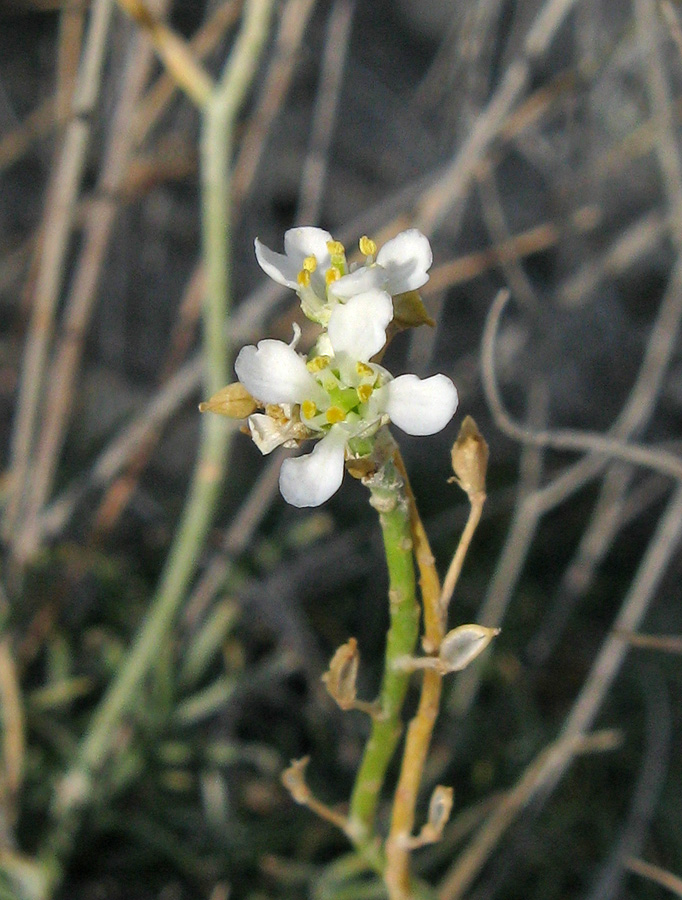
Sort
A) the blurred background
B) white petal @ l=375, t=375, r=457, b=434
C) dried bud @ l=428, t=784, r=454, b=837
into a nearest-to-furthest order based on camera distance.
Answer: white petal @ l=375, t=375, r=457, b=434, dried bud @ l=428, t=784, r=454, b=837, the blurred background

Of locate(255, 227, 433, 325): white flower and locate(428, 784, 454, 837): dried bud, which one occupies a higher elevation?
locate(255, 227, 433, 325): white flower

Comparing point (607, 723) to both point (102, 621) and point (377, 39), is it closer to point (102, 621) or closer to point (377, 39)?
point (102, 621)

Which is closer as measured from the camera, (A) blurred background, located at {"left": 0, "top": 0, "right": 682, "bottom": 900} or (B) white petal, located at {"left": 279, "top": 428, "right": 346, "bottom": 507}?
(B) white petal, located at {"left": 279, "top": 428, "right": 346, "bottom": 507}

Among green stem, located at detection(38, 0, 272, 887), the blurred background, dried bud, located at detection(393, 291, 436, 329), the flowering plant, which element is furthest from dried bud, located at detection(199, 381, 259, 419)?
green stem, located at detection(38, 0, 272, 887)

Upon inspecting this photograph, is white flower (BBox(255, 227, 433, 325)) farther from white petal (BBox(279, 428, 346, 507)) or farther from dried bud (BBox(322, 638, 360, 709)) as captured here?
dried bud (BBox(322, 638, 360, 709))

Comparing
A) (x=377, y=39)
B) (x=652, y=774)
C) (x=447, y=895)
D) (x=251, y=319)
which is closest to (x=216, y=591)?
(x=251, y=319)

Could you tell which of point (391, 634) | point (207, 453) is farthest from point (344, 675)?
point (207, 453)

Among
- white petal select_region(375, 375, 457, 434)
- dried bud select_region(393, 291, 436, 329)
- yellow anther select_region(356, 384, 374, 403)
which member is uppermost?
dried bud select_region(393, 291, 436, 329)

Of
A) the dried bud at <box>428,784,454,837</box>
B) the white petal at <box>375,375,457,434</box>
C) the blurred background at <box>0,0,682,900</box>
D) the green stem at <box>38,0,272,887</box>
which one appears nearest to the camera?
the white petal at <box>375,375,457,434</box>
